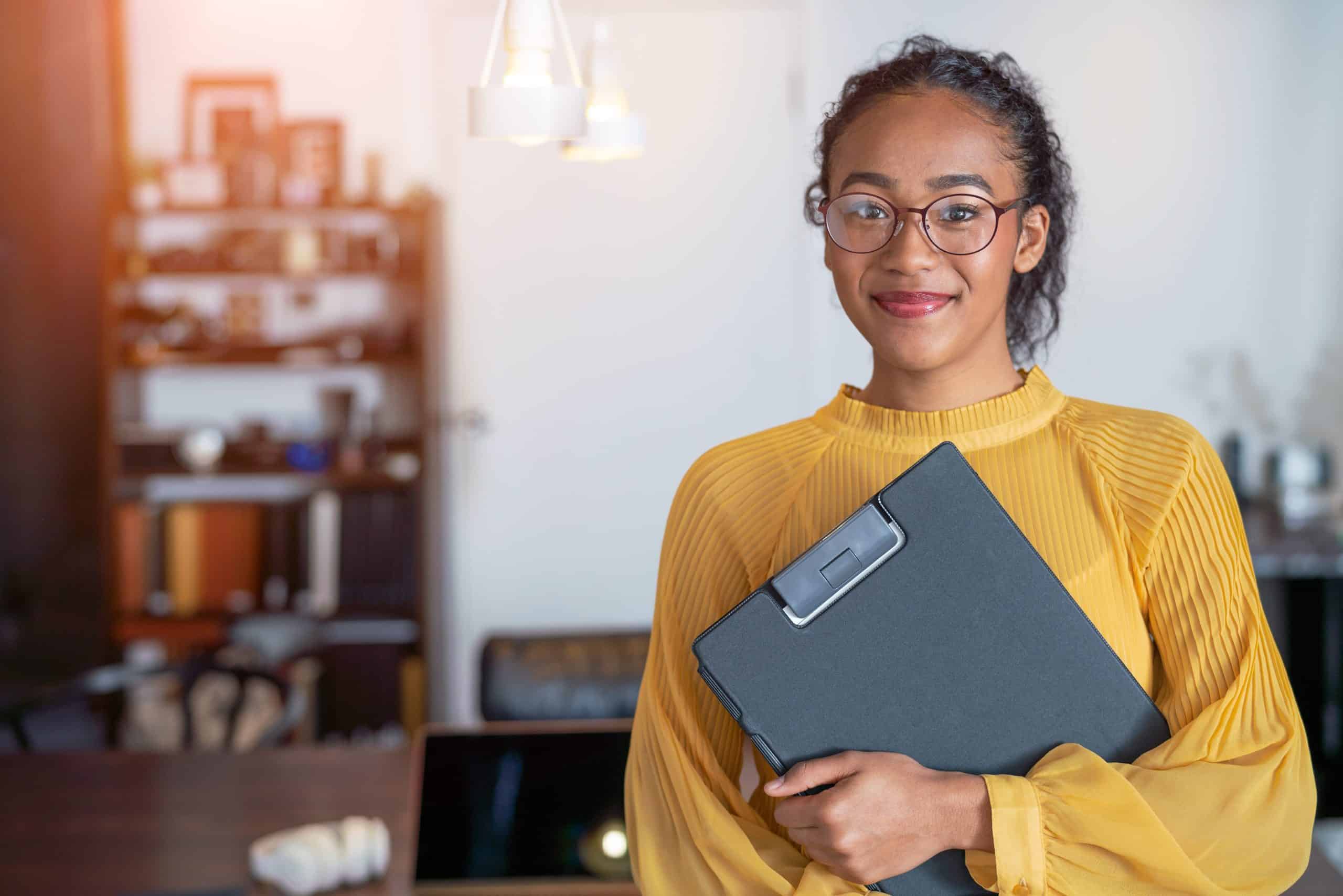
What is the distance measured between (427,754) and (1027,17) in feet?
8.80

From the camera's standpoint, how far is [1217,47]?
3.52 m

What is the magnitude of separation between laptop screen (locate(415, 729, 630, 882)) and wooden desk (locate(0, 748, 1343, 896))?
6 cm

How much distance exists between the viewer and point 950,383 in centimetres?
97

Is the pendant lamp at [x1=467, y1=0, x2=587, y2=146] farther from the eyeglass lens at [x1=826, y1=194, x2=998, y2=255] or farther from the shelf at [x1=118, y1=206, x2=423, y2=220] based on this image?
the shelf at [x1=118, y1=206, x2=423, y2=220]

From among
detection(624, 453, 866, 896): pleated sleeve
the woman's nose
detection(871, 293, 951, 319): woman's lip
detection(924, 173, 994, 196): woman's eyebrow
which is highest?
detection(924, 173, 994, 196): woman's eyebrow

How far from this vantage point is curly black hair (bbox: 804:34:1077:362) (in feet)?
3.06

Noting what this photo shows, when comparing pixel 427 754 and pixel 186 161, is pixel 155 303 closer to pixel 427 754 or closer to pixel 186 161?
pixel 186 161

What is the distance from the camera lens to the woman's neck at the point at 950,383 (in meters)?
0.97

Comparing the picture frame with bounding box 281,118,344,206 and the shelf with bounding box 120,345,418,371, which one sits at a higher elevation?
the picture frame with bounding box 281,118,344,206

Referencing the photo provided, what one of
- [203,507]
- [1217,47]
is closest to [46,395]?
[203,507]

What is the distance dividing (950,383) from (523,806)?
1.11 m

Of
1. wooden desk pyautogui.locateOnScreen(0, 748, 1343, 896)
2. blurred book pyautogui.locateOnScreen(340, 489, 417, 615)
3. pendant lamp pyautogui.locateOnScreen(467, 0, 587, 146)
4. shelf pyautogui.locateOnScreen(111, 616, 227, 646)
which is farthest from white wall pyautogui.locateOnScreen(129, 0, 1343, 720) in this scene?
pendant lamp pyautogui.locateOnScreen(467, 0, 587, 146)

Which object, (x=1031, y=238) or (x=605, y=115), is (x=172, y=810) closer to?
(x=605, y=115)

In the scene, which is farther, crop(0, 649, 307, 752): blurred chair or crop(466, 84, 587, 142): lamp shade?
crop(0, 649, 307, 752): blurred chair
